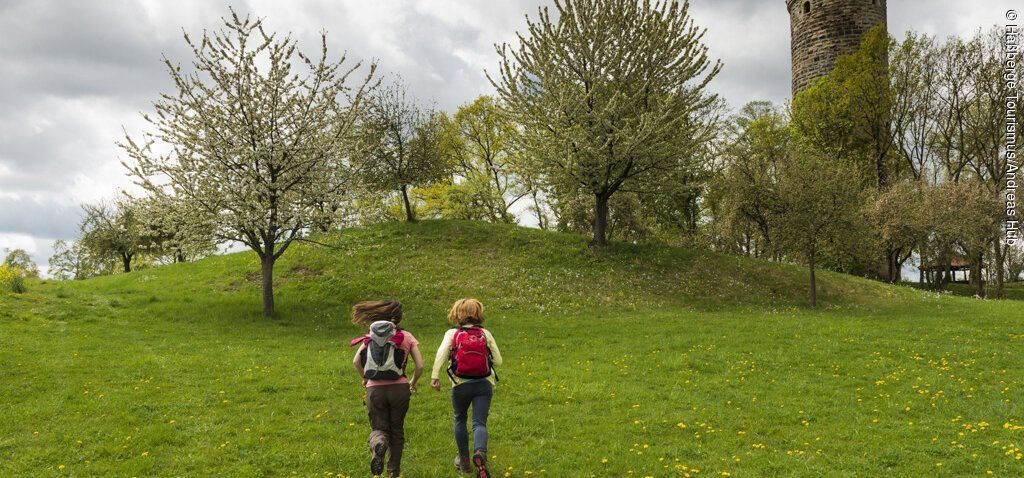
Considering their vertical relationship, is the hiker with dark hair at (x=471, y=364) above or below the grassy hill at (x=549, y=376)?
above

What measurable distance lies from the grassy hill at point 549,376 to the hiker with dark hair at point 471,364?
4.20ft

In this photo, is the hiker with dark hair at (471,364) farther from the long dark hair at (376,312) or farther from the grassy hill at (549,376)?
the grassy hill at (549,376)

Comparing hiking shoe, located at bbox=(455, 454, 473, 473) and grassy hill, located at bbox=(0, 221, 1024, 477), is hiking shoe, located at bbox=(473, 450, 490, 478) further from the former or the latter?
grassy hill, located at bbox=(0, 221, 1024, 477)

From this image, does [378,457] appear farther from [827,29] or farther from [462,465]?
[827,29]

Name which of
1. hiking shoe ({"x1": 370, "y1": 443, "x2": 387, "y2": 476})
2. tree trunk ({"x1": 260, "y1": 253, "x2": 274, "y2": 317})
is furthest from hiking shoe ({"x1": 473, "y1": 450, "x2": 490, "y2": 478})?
tree trunk ({"x1": 260, "y1": 253, "x2": 274, "y2": 317})

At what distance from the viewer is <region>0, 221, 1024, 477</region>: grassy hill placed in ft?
31.0

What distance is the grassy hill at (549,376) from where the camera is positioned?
9.45 m

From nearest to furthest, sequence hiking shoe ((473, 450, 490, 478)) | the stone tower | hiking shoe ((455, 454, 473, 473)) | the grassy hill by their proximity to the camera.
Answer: hiking shoe ((473, 450, 490, 478)), hiking shoe ((455, 454, 473, 473)), the grassy hill, the stone tower

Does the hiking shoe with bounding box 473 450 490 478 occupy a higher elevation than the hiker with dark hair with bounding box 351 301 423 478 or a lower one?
lower

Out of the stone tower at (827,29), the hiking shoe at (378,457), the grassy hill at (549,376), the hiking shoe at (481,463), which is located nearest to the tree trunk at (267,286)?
the grassy hill at (549,376)

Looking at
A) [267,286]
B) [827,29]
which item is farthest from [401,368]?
[827,29]

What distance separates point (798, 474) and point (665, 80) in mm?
28280

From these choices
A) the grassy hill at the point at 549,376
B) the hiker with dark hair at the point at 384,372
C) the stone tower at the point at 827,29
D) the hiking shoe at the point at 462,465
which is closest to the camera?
the hiker with dark hair at the point at 384,372

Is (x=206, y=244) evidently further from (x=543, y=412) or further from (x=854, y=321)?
(x=854, y=321)
